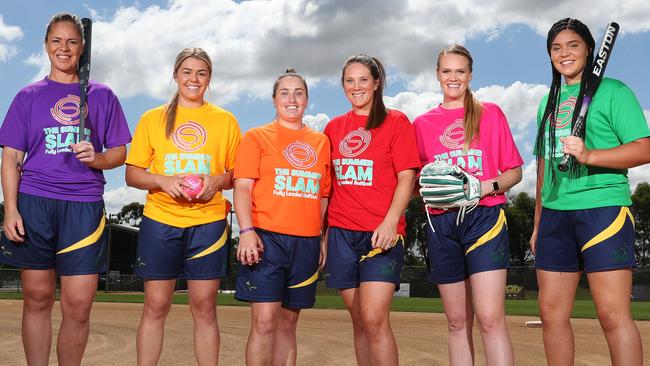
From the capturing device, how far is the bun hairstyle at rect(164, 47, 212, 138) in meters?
4.64

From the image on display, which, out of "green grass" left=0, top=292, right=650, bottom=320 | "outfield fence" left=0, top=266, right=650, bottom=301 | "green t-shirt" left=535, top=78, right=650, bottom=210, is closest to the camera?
"green t-shirt" left=535, top=78, right=650, bottom=210

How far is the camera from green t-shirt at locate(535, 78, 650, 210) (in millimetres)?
4055

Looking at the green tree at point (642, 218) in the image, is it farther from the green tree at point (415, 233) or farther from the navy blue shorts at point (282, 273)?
the navy blue shorts at point (282, 273)

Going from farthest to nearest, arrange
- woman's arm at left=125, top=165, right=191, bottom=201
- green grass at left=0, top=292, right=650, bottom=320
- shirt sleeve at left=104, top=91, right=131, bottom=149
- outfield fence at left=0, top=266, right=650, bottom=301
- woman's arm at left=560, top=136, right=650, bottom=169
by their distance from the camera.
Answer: outfield fence at left=0, top=266, right=650, bottom=301, green grass at left=0, top=292, right=650, bottom=320, shirt sleeve at left=104, top=91, right=131, bottom=149, woman's arm at left=125, top=165, right=191, bottom=201, woman's arm at left=560, top=136, right=650, bottom=169

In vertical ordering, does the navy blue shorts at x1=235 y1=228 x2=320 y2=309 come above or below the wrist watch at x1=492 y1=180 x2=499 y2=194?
below

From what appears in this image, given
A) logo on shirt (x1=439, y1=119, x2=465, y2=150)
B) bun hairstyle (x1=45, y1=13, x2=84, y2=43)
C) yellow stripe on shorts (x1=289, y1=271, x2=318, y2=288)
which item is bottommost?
yellow stripe on shorts (x1=289, y1=271, x2=318, y2=288)

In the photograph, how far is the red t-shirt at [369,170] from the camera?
4488mm

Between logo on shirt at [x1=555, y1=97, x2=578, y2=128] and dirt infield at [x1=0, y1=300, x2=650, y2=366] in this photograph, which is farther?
dirt infield at [x1=0, y1=300, x2=650, y2=366]

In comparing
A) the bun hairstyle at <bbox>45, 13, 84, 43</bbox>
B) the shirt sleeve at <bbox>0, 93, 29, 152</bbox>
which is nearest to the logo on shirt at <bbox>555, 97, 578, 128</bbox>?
the bun hairstyle at <bbox>45, 13, 84, 43</bbox>

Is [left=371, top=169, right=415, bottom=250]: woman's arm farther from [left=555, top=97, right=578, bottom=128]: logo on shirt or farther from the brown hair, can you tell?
[left=555, top=97, right=578, bottom=128]: logo on shirt

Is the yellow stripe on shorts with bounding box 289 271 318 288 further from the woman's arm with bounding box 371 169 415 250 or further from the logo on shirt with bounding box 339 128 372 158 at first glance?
the logo on shirt with bounding box 339 128 372 158

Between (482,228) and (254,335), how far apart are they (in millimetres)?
1642

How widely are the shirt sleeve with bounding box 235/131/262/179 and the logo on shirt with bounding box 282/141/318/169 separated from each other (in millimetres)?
194

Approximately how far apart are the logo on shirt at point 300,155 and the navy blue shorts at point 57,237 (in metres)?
1.40
